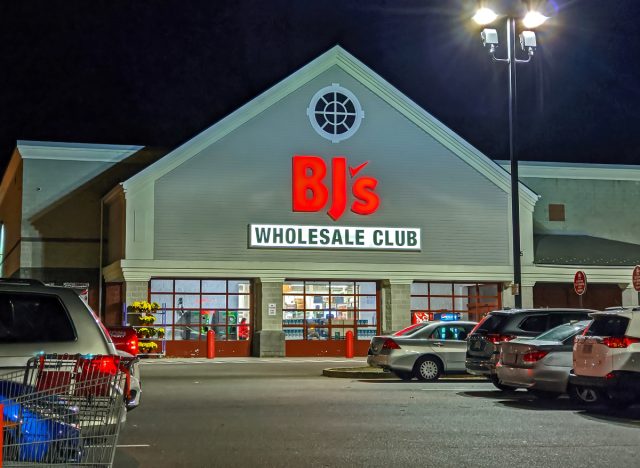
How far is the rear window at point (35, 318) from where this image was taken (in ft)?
26.8

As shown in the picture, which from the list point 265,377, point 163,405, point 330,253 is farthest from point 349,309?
point 163,405

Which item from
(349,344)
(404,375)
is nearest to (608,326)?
(404,375)

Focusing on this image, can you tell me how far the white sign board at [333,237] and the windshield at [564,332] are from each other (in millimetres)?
18278

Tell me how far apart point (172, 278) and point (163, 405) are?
18.5 m

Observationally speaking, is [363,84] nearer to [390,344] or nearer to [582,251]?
[582,251]

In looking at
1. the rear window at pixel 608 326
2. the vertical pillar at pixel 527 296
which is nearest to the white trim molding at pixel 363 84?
the vertical pillar at pixel 527 296

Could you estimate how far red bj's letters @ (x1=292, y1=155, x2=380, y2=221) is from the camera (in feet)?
112

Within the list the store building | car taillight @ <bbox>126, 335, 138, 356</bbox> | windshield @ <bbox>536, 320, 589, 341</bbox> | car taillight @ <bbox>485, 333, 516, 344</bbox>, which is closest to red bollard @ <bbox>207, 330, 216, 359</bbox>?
the store building

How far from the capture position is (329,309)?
116 feet

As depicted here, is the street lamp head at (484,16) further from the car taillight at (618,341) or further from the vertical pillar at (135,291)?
the vertical pillar at (135,291)

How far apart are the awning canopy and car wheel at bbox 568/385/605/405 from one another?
21.5 m

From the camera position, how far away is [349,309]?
35.4 metres

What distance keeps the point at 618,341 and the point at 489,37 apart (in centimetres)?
1271

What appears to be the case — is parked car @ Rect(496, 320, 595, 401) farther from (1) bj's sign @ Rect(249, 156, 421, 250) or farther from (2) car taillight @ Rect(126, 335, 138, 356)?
(1) bj's sign @ Rect(249, 156, 421, 250)
